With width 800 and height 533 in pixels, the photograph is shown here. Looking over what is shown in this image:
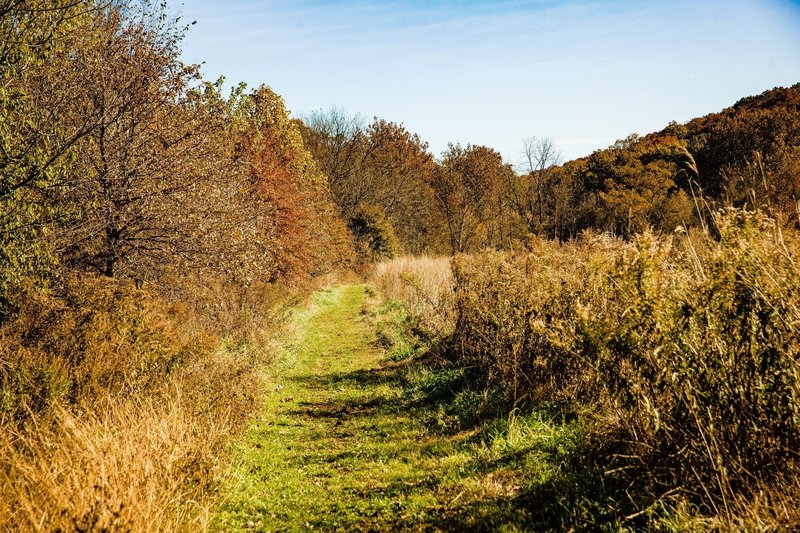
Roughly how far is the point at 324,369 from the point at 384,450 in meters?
5.21

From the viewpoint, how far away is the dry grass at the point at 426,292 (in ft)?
36.5

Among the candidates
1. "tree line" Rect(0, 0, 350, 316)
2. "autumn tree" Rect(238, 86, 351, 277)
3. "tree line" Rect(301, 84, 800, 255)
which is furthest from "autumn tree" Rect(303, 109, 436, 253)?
"tree line" Rect(0, 0, 350, 316)

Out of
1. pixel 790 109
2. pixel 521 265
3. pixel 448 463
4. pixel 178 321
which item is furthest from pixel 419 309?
pixel 790 109

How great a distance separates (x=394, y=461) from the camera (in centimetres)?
570

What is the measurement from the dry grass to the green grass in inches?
71.3

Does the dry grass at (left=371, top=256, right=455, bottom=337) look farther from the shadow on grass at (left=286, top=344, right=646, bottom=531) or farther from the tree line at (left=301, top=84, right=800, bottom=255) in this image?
the tree line at (left=301, top=84, right=800, bottom=255)

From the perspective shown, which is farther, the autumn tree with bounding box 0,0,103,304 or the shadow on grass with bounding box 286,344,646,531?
the autumn tree with bounding box 0,0,103,304

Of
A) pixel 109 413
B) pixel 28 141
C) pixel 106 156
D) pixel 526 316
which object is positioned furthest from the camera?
pixel 106 156

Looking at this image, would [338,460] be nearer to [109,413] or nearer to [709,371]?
[109,413]

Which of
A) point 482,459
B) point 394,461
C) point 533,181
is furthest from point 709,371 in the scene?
point 533,181

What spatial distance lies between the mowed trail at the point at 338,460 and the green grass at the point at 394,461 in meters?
0.02

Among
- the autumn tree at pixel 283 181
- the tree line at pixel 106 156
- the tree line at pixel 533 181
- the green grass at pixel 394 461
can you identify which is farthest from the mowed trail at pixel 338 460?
the tree line at pixel 533 181

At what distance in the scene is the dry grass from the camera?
11125mm

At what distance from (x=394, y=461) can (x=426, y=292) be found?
993 cm
